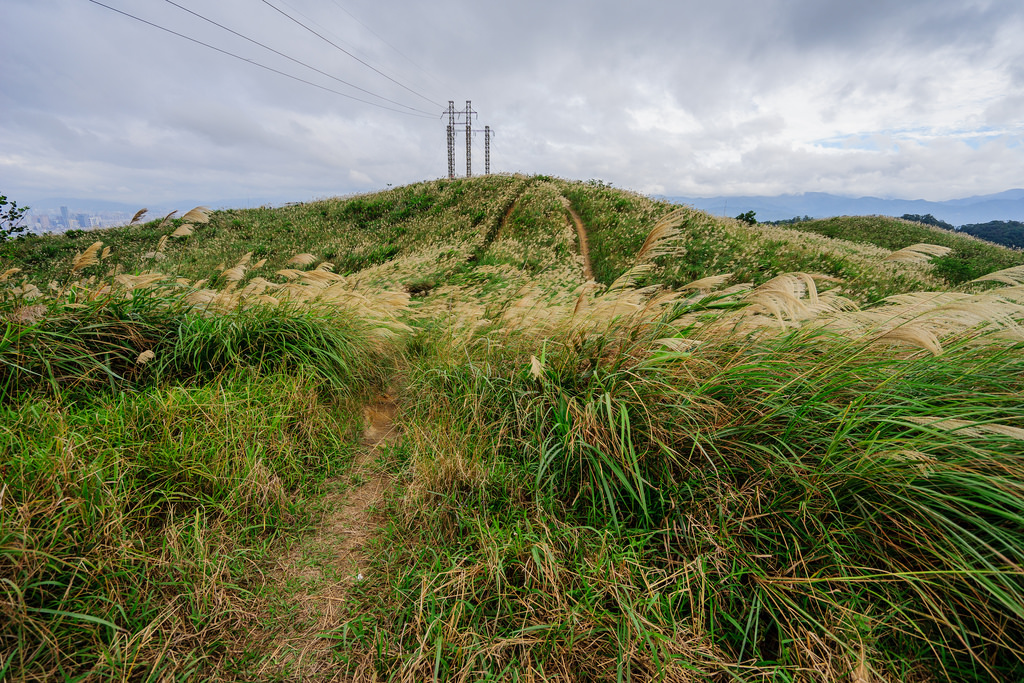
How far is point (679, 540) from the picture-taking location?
1.90 m

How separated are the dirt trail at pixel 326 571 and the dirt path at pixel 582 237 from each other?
7723mm

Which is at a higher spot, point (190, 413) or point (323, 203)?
point (323, 203)

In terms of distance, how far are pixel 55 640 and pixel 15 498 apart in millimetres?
730

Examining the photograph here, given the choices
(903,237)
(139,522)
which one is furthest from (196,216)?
(903,237)

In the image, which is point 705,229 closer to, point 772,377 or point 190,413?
point 772,377

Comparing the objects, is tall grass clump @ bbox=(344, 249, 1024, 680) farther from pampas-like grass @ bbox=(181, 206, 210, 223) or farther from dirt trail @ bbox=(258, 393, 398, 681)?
pampas-like grass @ bbox=(181, 206, 210, 223)

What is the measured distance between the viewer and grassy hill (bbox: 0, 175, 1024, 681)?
153 cm

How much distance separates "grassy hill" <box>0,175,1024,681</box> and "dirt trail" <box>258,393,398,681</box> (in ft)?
0.05

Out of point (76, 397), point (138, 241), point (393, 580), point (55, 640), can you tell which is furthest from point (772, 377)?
point (138, 241)

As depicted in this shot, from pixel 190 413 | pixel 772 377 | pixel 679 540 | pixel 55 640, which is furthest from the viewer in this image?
pixel 190 413

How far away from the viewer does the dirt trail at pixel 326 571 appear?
168 cm

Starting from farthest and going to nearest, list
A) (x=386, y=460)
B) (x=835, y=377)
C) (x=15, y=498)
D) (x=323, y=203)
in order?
(x=323, y=203), (x=386, y=460), (x=835, y=377), (x=15, y=498)

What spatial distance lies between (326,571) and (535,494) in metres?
1.22

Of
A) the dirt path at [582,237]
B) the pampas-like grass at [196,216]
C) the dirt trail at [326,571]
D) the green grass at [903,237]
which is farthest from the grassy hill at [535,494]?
the green grass at [903,237]
